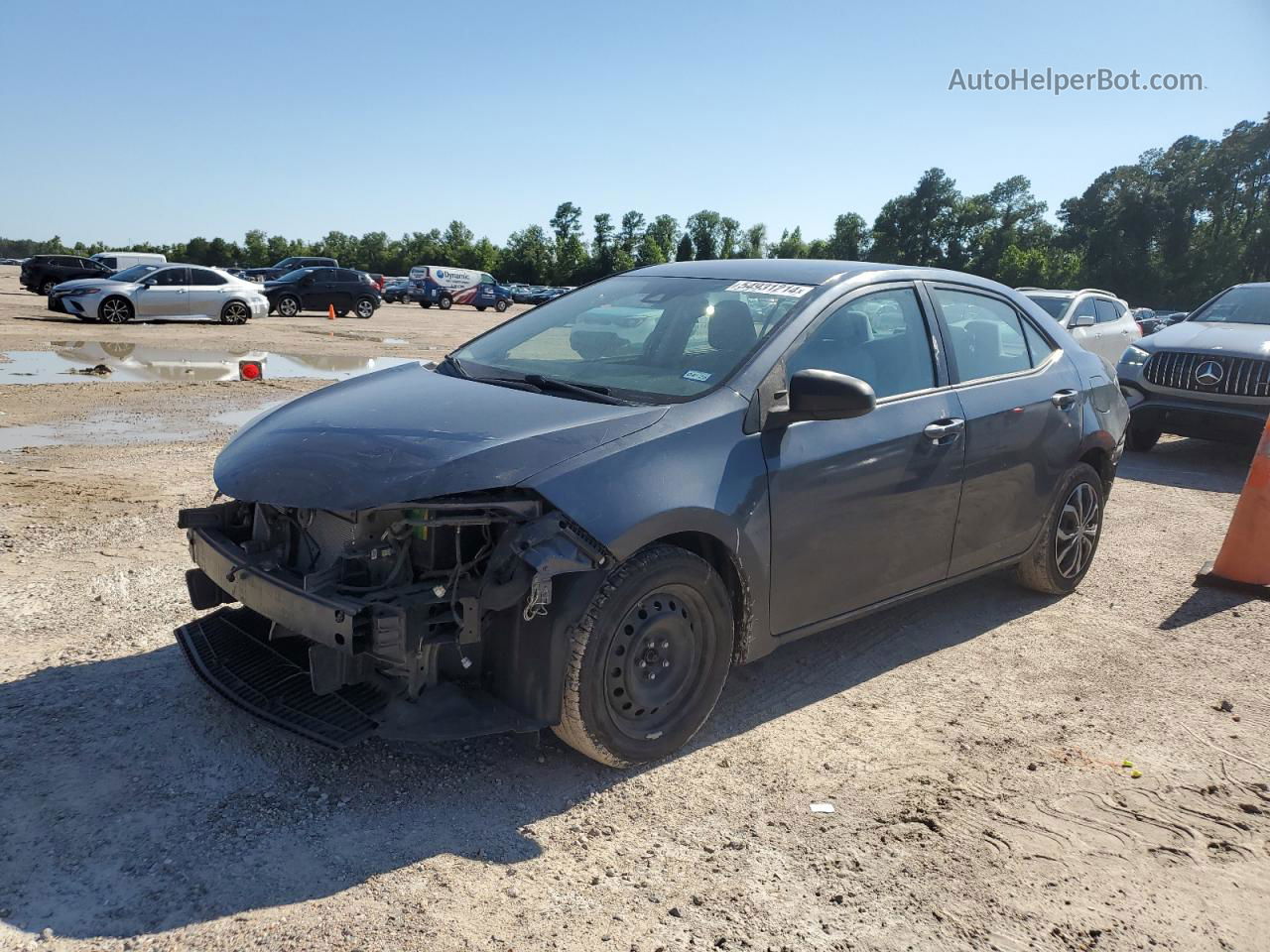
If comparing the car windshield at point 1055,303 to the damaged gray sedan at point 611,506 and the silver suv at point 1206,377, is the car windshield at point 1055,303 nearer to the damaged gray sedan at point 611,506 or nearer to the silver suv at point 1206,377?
the silver suv at point 1206,377

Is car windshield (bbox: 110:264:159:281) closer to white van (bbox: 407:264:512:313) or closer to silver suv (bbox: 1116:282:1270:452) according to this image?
silver suv (bbox: 1116:282:1270:452)

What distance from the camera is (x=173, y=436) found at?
29.0 ft

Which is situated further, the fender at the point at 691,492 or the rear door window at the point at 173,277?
the rear door window at the point at 173,277

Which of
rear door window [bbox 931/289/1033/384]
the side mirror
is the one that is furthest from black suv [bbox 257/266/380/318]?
the side mirror

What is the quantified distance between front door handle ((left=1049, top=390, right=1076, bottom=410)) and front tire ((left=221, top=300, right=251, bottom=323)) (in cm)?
2230

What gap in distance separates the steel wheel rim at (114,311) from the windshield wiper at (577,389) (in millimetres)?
21124

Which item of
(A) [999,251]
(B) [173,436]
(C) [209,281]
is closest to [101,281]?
(C) [209,281]

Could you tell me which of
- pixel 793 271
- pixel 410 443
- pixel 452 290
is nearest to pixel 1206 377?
pixel 793 271

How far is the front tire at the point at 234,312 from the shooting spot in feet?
78.0

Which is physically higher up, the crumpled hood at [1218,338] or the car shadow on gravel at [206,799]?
the crumpled hood at [1218,338]

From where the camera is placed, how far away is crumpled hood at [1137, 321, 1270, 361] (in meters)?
9.53

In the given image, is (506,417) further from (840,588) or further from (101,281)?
(101,281)

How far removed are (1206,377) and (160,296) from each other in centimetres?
2089

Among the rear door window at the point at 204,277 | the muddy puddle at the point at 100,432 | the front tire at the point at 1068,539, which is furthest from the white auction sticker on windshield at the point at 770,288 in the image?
the rear door window at the point at 204,277
